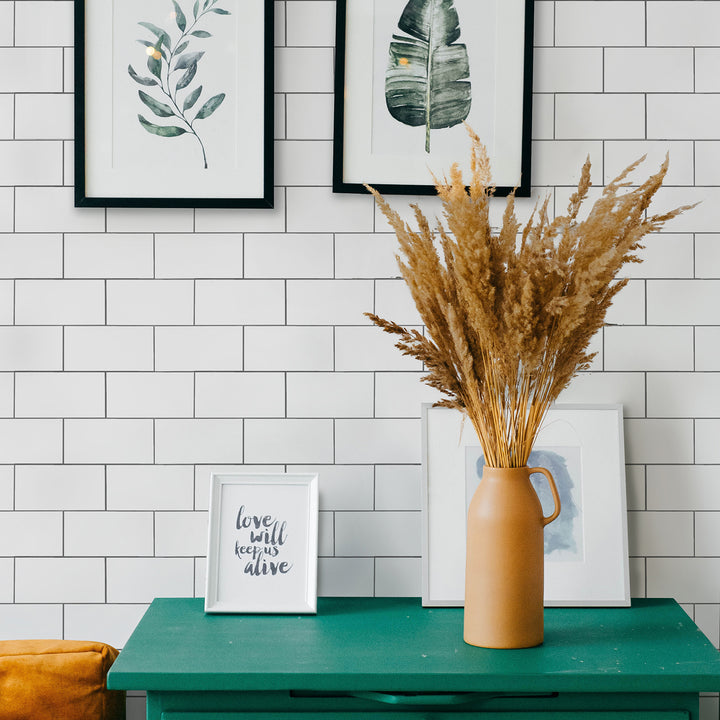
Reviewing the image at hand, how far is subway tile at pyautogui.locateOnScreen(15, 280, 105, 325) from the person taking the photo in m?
1.53

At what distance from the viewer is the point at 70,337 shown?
5.04 ft

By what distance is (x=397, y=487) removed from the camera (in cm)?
154

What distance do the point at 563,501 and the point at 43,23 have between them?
1.41 meters

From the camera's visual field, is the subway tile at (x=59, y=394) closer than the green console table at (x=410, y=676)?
No

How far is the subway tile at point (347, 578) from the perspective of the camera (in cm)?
154

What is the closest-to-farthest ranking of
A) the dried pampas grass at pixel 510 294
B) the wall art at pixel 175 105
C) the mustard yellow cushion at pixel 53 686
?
the dried pampas grass at pixel 510 294, the mustard yellow cushion at pixel 53 686, the wall art at pixel 175 105

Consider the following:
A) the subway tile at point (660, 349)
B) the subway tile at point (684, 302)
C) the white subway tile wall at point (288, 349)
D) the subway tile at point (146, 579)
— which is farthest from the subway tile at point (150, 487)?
the subway tile at point (684, 302)

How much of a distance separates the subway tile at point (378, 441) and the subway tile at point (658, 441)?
433 millimetres

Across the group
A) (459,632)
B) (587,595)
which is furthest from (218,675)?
(587,595)

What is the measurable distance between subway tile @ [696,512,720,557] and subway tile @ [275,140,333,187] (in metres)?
1.03

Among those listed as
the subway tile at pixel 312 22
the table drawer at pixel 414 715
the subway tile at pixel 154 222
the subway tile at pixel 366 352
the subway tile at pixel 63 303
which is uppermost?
the subway tile at pixel 312 22

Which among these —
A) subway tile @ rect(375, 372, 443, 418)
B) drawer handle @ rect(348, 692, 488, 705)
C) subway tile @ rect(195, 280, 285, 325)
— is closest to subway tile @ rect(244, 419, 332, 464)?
subway tile @ rect(375, 372, 443, 418)

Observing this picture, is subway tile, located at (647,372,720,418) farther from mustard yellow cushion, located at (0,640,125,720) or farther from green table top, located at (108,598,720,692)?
mustard yellow cushion, located at (0,640,125,720)

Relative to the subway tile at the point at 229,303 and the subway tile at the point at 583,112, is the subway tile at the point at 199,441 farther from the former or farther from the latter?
the subway tile at the point at 583,112
